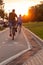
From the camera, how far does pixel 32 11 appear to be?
12688cm

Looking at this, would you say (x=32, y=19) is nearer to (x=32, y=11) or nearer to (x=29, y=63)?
(x=32, y=11)

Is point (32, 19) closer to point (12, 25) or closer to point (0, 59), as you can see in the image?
point (12, 25)

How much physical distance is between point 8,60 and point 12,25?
37.1ft

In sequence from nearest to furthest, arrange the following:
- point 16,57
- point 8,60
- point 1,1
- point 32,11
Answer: point 8,60 < point 16,57 < point 1,1 < point 32,11

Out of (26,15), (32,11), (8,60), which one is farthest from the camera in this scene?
(26,15)

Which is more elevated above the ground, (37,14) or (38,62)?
(38,62)

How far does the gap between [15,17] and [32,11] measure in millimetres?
104810

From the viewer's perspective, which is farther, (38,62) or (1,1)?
(1,1)

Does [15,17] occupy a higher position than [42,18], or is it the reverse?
[15,17]

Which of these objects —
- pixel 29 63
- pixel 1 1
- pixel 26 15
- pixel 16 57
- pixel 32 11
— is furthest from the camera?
pixel 26 15

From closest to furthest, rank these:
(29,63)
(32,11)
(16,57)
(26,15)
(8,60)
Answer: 1. (29,63)
2. (8,60)
3. (16,57)
4. (32,11)
5. (26,15)

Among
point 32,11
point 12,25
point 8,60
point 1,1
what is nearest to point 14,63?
point 8,60

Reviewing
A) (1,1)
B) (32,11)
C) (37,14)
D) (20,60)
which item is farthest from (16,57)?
(32,11)

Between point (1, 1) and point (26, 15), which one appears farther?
point (26, 15)
